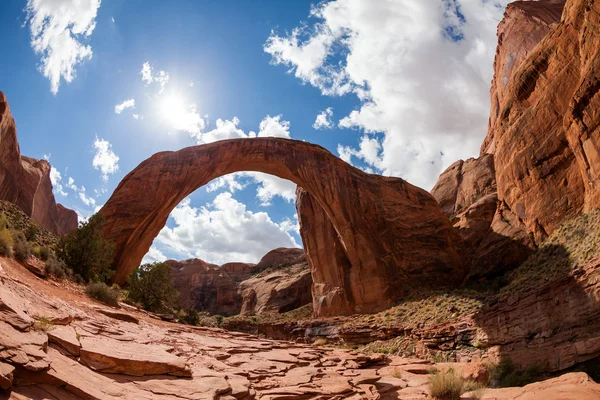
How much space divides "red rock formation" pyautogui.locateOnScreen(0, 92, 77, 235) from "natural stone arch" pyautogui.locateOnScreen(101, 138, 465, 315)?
33.9 ft

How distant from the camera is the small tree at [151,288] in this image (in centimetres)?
1883

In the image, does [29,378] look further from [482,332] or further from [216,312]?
[216,312]

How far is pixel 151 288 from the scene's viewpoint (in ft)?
62.9

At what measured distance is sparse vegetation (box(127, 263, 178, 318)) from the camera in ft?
61.7

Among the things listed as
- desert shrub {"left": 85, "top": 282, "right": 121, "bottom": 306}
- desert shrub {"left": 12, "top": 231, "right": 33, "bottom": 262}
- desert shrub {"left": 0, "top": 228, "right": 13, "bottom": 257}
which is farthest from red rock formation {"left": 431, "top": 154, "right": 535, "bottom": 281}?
desert shrub {"left": 0, "top": 228, "right": 13, "bottom": 257}

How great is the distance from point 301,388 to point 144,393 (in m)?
3.71

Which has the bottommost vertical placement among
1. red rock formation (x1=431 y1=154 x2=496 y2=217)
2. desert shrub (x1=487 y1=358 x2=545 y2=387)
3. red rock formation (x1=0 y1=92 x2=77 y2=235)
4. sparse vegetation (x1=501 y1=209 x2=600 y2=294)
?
desert shrub (x1=487 y1=358 x2=545 y2=387)

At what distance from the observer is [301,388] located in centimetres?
791

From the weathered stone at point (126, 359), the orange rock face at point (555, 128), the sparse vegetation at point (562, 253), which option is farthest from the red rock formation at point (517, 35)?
the weathered stone at point (126, 359)

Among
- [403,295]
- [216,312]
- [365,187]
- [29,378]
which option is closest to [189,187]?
[365,187]

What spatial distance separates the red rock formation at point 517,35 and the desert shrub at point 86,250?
34.1m

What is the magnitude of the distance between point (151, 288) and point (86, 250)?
381 centimetres

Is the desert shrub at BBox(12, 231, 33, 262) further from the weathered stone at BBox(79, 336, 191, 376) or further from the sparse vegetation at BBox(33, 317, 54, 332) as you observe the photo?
the sparse vegetation at BBox(33, 317, 54, 332)

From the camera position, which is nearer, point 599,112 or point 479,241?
point 599,112
